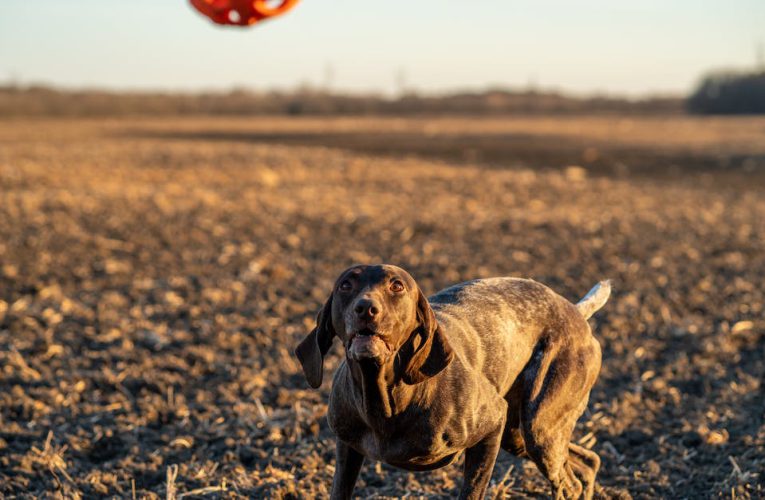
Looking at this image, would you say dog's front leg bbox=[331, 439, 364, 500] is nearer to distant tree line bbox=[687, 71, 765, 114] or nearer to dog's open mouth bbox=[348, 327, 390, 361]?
dog's open mouth bbox=[348, 327, 390, 361]

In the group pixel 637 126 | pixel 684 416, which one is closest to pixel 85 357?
pixel 684 416

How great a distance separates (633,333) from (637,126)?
4179cm

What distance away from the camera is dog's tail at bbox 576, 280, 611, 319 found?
512 centimetres

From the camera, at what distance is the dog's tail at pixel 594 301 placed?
16.8 ft

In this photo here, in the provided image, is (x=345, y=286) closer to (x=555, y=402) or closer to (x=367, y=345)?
(x=367, y=345)

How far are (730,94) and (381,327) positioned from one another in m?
69.3

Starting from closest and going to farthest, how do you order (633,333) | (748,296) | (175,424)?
(175,424), (633,333), (748,296)

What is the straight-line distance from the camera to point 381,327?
11.8ft

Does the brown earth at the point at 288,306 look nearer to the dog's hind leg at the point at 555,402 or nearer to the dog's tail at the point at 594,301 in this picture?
the dog's hind leg at the point at 555,402

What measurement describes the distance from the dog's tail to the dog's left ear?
1.43 metres

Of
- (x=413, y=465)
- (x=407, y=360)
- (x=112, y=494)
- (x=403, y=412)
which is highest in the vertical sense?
(x=407, y=360)

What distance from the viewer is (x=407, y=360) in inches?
151

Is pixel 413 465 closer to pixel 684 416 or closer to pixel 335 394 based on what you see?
pixel 335 394

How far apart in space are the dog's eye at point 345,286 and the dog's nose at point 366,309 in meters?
0.21
